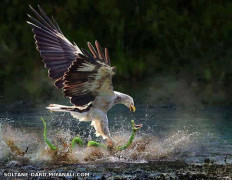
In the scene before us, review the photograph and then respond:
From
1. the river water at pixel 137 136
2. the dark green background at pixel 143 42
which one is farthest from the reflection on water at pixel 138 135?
the dark green background at pixel 143 42

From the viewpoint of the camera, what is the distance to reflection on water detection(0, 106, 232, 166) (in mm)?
9211

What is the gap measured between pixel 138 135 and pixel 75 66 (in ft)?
8.75

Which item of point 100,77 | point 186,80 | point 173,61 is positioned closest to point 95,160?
point 100,77

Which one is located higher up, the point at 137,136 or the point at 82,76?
the point at 82,76

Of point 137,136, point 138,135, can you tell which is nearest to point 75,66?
point 137,136

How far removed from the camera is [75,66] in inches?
337

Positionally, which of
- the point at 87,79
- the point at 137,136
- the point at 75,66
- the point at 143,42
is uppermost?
the point at 143,42

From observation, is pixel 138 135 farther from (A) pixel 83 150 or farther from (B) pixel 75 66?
(B) pixel 75 66

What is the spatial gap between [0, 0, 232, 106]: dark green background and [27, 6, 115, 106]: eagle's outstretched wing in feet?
19.5

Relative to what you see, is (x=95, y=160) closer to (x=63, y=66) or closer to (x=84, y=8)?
(x=63, y=66)

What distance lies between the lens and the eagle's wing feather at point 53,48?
959 centimetres

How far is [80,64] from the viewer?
27.9 ft

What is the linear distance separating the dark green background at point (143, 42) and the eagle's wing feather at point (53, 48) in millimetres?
5902

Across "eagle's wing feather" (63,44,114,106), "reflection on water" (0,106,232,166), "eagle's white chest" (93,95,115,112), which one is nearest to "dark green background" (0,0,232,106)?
"reflection on water" (0,106,232,166)
